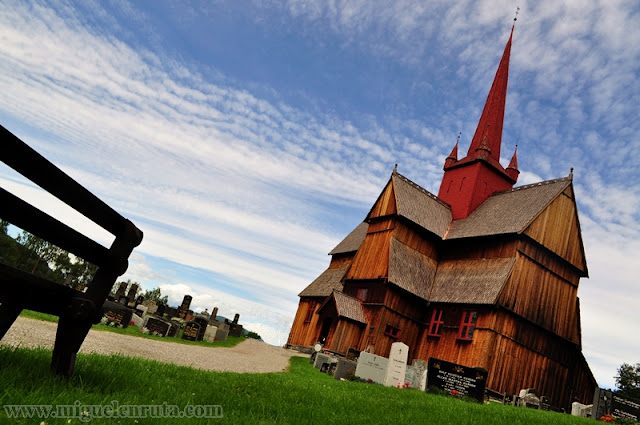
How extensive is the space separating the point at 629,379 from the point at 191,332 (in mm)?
42979

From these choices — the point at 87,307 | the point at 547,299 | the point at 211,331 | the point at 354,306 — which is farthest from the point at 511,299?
the point at 87,307

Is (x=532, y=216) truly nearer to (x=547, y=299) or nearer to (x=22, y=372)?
(x=547, y=299)

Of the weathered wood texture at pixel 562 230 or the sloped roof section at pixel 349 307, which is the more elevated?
the weathered wood texture at pixel 562 230

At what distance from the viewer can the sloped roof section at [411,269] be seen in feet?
86.6

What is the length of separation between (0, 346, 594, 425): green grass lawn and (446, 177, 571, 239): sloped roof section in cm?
1737

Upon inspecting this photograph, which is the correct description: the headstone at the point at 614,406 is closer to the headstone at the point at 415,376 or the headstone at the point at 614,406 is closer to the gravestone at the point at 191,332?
the headstone at the point at 415,376

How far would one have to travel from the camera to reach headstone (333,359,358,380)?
1792 centimetres

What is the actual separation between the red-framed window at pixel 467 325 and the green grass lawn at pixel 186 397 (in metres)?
13.9

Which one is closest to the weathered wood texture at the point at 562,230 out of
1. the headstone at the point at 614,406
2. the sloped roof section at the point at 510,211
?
the sloped roof section at the point at 510,211

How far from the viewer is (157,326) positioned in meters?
21.9

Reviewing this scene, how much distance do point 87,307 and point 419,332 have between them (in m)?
25.0

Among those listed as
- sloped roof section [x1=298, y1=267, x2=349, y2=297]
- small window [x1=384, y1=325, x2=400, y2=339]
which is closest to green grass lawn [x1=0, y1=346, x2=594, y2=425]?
small window [x1=384, y1=325, x2=400, y2=339]

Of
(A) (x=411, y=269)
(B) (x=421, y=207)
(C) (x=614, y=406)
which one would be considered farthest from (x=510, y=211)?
(C) (x=614, y=406)

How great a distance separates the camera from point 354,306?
27062mm
